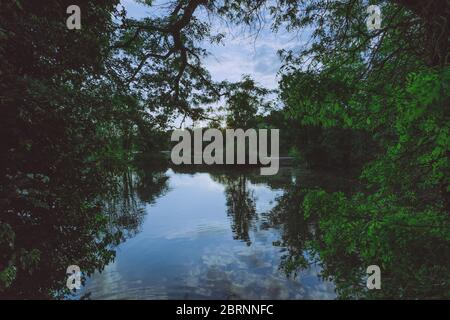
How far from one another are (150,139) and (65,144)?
3292 mm

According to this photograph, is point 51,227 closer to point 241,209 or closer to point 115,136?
point 115,136

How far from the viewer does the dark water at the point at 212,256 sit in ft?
37.1

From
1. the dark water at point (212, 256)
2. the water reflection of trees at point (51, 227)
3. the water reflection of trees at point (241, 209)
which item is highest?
the water reflection of trees at point (51, 227)

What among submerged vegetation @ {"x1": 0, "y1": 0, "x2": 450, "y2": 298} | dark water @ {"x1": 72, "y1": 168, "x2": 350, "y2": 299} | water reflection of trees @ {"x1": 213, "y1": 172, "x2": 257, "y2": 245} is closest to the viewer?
submerged vegetation @ {"x1": 0, "y1": 0, "x2": 450, "y2": 298}

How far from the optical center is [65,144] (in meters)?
5.14

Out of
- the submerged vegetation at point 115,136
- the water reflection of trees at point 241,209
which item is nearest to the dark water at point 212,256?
the water reflection of trees at point 241,209

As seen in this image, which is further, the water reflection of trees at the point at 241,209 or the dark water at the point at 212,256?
the water reflection of trees at the point at 241,209

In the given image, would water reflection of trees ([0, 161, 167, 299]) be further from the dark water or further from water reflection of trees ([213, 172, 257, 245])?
water reflection of trees ([213, 172, 257, 245])

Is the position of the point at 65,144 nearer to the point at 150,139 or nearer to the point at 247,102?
the point at 150,139

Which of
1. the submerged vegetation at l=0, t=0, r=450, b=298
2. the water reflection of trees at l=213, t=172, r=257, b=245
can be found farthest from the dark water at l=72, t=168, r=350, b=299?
the submerged vegetation at l=0, t=0, r=450, b=298

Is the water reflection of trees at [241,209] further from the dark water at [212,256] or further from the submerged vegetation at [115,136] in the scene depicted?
the submerged vegetation at [115,136]

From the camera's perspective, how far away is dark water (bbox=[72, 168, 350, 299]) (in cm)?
1130

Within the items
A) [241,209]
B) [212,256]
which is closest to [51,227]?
[212,256]

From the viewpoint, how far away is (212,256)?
49.3 ft
